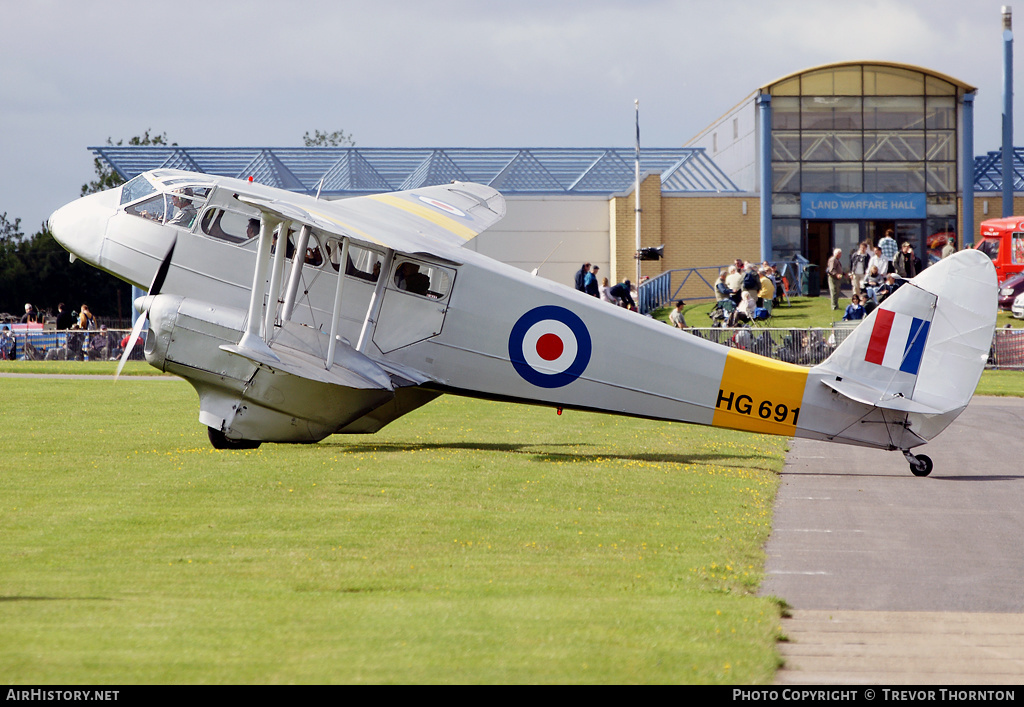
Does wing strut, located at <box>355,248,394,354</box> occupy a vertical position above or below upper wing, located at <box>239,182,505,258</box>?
below

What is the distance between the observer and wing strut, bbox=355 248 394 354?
14.1m

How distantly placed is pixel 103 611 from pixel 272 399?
680 cm

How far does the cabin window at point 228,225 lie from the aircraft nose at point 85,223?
1.55m

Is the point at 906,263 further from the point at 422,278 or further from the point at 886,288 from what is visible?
the point at 422,278

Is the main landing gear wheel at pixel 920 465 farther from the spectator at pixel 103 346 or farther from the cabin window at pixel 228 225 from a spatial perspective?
the spectator at pixel 103 346

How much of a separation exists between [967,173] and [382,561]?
47080 millimetres

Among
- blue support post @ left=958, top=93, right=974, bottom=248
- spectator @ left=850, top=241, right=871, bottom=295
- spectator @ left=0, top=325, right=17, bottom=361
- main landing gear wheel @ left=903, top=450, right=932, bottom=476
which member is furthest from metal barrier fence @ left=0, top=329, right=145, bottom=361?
blue support post @ left=958, top=93, right=974, bottom=248

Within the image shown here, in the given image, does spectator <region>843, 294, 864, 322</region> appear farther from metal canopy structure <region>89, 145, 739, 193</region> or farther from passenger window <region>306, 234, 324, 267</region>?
passenger window <region>306, 234, 324, 267</region>

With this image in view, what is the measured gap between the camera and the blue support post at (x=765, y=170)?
159ft

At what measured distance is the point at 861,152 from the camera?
1935 inches

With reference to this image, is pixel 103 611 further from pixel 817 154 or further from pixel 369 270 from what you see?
pixel 817 154

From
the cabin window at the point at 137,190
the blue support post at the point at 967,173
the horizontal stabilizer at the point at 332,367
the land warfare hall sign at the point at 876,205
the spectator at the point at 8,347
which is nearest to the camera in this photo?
the horizontal stabilizer at the point at 332,367

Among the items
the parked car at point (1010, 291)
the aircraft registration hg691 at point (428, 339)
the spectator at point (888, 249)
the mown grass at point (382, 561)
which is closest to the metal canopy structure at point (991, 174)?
the parked car at point (1010, 291)

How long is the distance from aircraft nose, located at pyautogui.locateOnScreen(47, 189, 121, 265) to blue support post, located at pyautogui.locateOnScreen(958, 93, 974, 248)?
42.7 metres
